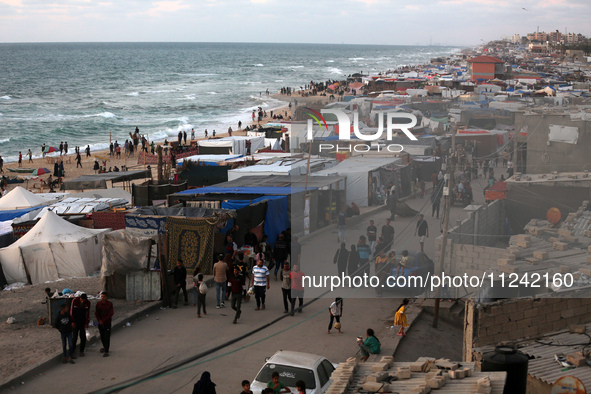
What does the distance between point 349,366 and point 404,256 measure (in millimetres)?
3643

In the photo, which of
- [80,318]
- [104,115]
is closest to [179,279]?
[80,318]

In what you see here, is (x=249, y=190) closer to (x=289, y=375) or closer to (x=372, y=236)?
(x=372, y=236)

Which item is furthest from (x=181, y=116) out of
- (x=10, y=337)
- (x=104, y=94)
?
(x=10, y=337)

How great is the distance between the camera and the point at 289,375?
289 inches

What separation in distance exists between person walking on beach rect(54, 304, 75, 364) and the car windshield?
323cm

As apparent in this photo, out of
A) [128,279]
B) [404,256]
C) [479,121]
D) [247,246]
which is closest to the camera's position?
[404,256]

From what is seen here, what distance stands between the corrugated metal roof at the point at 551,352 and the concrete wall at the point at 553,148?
276 cm

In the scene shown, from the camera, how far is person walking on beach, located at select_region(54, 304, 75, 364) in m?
9.06

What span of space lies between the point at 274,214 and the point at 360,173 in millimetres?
3863

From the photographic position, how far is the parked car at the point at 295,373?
286 inches

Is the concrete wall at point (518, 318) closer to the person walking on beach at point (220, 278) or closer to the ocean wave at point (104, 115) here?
the person walking on beach at point (220, 278)

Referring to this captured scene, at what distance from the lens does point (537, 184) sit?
10.6 m

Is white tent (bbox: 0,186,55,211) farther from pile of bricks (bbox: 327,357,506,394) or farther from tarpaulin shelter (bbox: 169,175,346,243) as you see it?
pile of bricks (bbox: 327,357,506,394)

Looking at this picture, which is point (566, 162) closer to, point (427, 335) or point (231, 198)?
point (427, 335)
